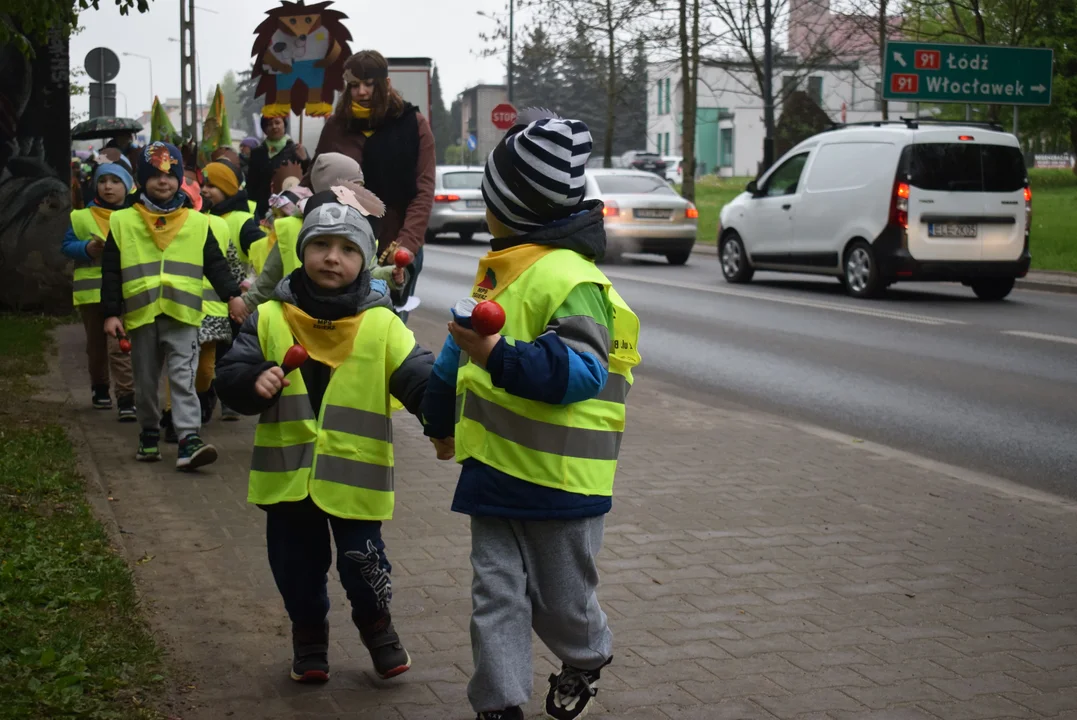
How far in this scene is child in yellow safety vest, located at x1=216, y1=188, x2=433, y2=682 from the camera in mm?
4176

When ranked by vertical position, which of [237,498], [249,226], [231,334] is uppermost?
[249,226]

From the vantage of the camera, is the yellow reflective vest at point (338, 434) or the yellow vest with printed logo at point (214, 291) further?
the yellow vest with printed logo at point (214, 291)

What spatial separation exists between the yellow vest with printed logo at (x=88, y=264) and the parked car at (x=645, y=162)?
205 feet

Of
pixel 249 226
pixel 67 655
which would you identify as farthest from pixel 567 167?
pixel 249 226

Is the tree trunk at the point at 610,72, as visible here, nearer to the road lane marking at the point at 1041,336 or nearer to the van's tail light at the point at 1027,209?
the van's tail light at the point at 1027,209

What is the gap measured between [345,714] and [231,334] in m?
4.49

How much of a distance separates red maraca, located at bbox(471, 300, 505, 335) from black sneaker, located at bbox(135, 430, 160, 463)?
485 cm

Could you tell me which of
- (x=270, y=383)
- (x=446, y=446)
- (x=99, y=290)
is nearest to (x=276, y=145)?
(x=99, y=290)

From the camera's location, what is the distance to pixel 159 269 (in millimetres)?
7477

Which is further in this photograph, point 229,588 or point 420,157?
point 420,157

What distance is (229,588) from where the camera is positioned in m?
5.29

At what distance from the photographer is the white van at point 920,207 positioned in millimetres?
17719

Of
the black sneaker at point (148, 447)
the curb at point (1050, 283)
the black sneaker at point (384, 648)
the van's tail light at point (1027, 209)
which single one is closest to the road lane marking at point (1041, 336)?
the van's tail light at point (1027, 209)

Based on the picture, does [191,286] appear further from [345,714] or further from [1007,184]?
[1007,184]
